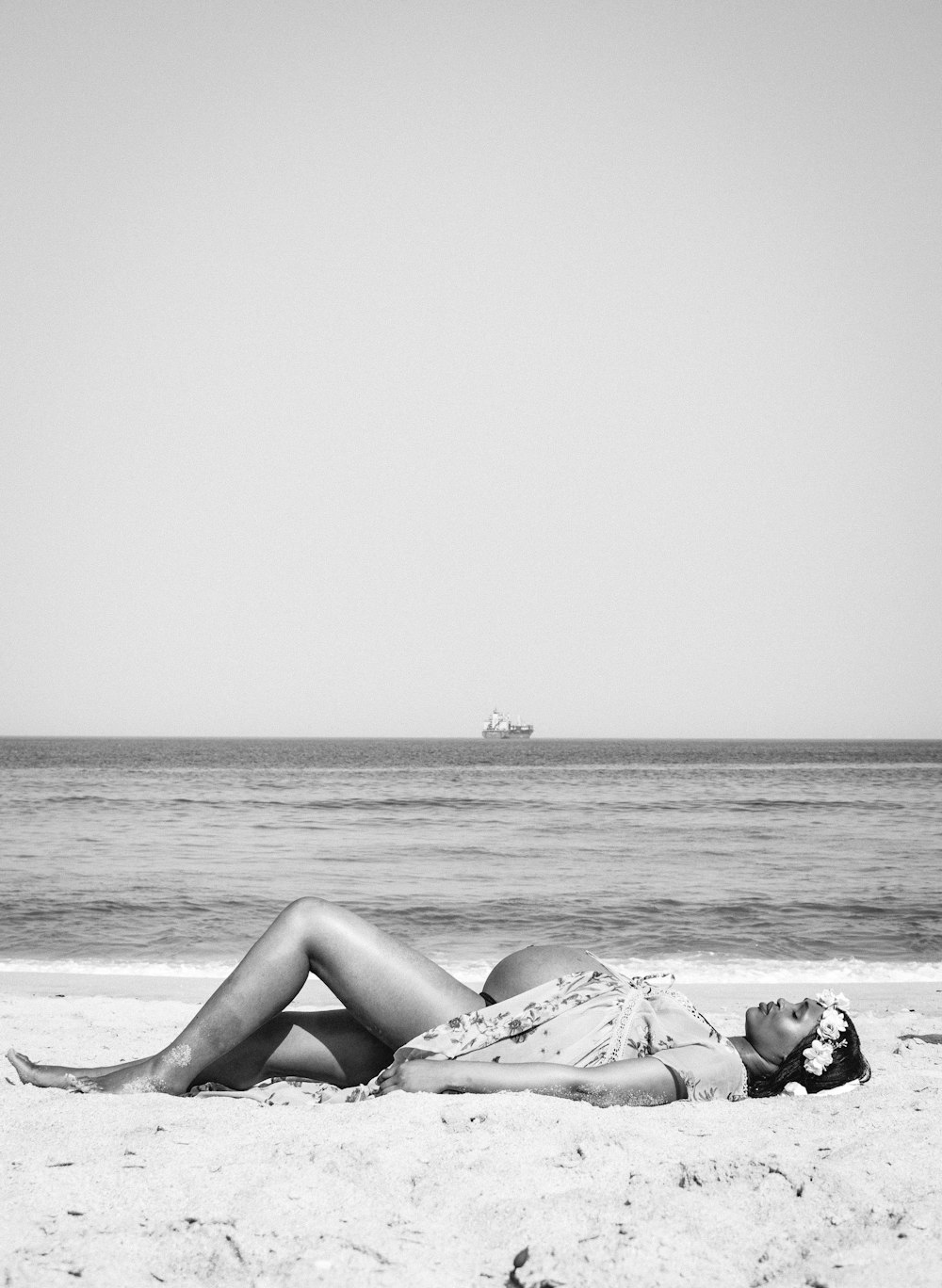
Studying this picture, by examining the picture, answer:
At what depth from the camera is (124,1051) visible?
489 cm

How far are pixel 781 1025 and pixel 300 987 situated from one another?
167 cm

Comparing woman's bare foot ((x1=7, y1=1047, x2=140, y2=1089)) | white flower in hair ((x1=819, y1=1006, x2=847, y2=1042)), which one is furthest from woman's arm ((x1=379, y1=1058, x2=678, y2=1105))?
woman's bare foot ((x1=7, y1=1047, x2=140, y2=1089))

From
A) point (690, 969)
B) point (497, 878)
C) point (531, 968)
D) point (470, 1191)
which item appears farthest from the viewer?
point (497, 878)

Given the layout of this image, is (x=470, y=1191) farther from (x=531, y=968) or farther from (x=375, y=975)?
(x=531, y=968)

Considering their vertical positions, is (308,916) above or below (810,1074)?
above

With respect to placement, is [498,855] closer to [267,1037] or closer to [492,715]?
[267,1037]

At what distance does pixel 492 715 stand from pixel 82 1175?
117 m

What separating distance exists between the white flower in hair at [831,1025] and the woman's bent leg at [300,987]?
3.92 feet

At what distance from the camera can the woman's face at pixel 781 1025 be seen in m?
3.57

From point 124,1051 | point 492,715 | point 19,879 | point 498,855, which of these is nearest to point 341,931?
point 124,1051

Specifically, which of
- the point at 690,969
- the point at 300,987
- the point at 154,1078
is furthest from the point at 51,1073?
the point at 690,969

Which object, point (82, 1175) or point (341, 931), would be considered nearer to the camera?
point (82, 1175)

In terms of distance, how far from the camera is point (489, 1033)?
3383 millimetres

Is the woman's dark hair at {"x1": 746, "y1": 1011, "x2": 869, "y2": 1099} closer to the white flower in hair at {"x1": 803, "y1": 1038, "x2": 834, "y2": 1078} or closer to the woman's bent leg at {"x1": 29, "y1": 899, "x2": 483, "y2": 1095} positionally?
the white flower in hair at {"x1": 803, "y1": 1038, "x2": 834, "y2": 1078}
